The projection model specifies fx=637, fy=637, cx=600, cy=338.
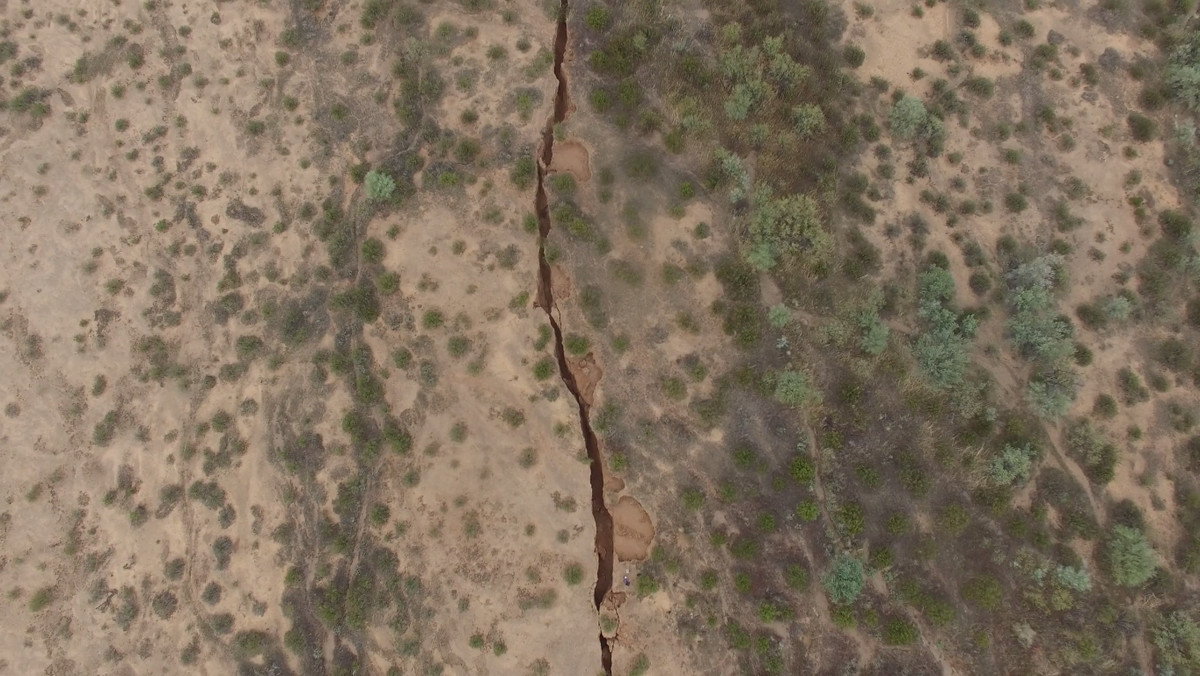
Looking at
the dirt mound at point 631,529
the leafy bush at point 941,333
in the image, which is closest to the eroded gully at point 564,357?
the dirt mound at point 631,529

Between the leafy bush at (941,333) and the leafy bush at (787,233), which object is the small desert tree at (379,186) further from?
the leafy bush at (941,333)

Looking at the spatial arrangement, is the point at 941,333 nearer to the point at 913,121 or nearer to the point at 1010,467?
the point at 1010,467

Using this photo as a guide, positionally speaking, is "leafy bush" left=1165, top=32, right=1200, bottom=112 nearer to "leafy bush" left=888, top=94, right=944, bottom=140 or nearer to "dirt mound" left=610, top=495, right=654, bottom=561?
"leafy bush" left=888, top=94, right=944, bottom=140

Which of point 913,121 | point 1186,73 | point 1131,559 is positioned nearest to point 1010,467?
point 1131,559

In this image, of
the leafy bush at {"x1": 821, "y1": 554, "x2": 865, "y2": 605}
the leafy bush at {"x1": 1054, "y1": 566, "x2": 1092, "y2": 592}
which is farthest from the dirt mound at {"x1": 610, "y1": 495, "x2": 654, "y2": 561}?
the leafy bush at {"x1": 1054, "y1": 566, "x2": 1092, "y2": 592}

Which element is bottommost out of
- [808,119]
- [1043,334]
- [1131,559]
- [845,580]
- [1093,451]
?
[845,580]

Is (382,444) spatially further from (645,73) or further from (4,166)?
(4,166)
